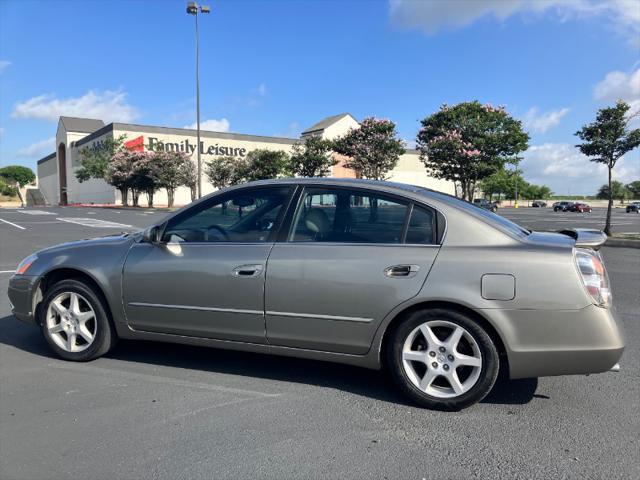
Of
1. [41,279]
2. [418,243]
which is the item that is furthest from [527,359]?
[41,279]

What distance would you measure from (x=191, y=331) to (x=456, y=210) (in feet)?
7.12

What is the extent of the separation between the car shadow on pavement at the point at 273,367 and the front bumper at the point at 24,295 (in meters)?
0.39

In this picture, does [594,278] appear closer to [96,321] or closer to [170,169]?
[96,321]

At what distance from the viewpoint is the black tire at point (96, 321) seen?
4090 millimetres

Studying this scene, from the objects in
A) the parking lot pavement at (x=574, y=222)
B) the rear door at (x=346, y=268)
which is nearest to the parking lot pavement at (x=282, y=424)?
the rear door at (x=346, y=268)

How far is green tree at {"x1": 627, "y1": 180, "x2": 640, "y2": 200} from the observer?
349 ft

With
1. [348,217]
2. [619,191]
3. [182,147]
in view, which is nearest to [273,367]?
[348,217]

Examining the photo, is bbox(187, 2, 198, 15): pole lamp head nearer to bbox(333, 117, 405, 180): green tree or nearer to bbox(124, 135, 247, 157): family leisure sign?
bbox(333, 117, 405, 180): green tree

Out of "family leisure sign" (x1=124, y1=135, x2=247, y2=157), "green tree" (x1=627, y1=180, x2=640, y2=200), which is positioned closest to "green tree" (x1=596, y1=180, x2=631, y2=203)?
"green tree" (x1=627, y1=180, x2=640, y2=200)

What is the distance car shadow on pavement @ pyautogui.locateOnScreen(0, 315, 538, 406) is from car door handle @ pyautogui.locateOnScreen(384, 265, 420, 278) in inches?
36.0

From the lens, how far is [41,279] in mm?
4258

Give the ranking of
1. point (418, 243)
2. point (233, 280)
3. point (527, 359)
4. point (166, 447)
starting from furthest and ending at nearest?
point (233, 280)
point (418, 243)
point (527, 359)
point (166, 447)

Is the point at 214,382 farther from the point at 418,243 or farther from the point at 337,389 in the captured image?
the point at 418,243

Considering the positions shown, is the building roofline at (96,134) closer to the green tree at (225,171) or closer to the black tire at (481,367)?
the green tree at (225,171)
